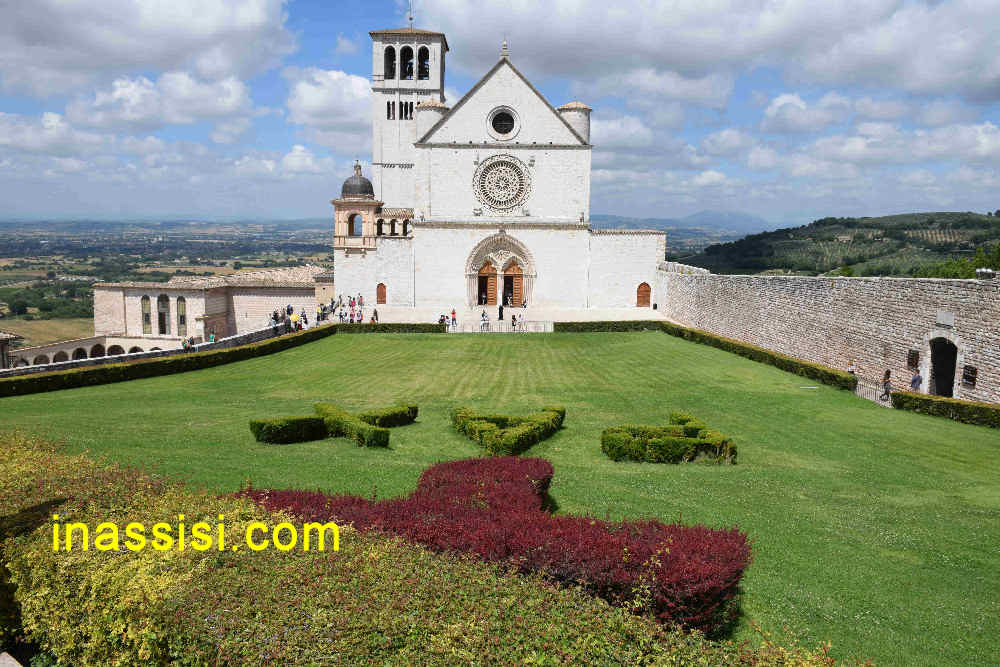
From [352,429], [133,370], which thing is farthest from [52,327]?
[352,429]

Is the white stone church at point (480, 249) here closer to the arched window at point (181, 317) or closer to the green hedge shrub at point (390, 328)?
the arched window at point (181, 317)

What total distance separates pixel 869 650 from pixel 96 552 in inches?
314

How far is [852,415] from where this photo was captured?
58.1ft

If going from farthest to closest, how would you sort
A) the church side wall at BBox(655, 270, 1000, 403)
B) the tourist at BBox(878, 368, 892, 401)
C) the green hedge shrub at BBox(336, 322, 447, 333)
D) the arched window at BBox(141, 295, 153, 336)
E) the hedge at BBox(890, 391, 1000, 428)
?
the arched window at BBox(141, 295, 153, 336)
the green hedge shrub at BBox(336, 322, 447, 333)
the tourist at BBox(878, 368, 892, 401)
the church side wall at BBox(655, 270, 1000, 403)
the hedge at BBox(890, 391, 1000, 428)

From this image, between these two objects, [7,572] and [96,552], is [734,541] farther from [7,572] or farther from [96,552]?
[7,572]

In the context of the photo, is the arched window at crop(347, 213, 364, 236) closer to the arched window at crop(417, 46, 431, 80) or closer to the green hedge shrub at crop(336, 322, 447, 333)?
the arched window at crop(417, 46, 431, 80)

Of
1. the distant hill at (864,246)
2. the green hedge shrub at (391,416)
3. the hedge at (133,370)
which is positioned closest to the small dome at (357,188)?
the hedge at (133,370)

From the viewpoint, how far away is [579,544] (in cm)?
707

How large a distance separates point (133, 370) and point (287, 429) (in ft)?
36.7

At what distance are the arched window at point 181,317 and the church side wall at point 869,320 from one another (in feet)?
115

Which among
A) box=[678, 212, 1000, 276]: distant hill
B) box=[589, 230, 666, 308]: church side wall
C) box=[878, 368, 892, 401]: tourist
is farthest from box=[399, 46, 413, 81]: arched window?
box=[678, 212, 1000, 276]: distant hill

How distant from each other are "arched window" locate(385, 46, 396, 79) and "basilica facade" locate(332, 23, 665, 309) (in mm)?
12346

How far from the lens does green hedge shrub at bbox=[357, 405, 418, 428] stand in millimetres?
15242

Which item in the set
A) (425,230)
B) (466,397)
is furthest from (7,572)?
(425,230)
